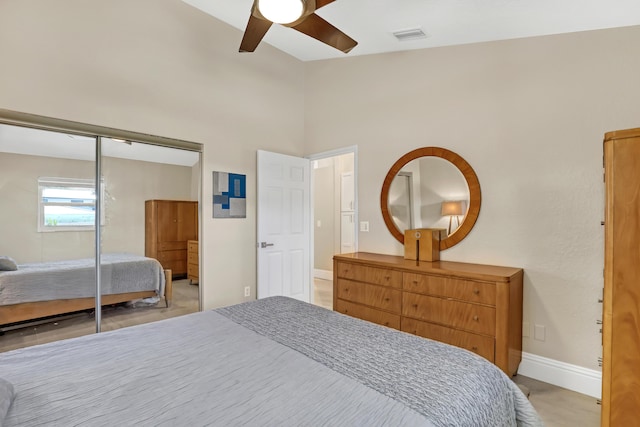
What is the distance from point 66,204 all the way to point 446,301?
3.09 m

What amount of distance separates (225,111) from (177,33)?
816mm

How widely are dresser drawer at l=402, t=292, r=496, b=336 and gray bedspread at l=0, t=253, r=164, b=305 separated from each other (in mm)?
2319

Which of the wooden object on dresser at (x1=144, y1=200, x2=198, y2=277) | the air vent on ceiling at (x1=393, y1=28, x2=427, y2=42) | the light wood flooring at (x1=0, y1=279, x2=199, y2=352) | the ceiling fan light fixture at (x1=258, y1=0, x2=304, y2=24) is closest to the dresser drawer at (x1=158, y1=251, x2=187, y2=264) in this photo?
the wooden object on dresser at (x1=144, y1=200, x2=198, y2=277)

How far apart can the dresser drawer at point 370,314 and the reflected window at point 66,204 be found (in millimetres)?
2295

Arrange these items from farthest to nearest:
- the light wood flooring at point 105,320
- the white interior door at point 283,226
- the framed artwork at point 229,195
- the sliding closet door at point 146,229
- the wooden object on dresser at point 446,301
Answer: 1. the white interior door at point 283,226
2. the framed artwork at point 229,195
3. the sliding closet door at point 146,229
4. the light wood flooring at point 105,320
5. the wooden object on dresser at point 446,301

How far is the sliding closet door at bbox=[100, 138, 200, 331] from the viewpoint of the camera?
2.78 m

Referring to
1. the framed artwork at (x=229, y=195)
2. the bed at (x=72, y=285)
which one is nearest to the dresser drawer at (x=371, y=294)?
the framed artwork at (x=229, y=195)

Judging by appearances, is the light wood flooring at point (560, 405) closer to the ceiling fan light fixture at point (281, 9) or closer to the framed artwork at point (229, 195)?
the ceiling fan light fixture at point (281, 9)

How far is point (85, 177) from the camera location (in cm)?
265

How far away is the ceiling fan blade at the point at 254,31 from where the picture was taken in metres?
2.06

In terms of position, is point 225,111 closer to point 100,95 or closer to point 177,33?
point 177,33

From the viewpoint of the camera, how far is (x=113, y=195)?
2787mm

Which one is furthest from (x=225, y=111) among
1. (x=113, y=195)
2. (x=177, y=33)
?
(x=113, y=195)

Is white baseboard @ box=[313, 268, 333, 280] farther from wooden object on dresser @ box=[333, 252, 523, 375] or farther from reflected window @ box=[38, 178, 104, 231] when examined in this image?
reflected window @ box=[38, 178, 104, 231]
